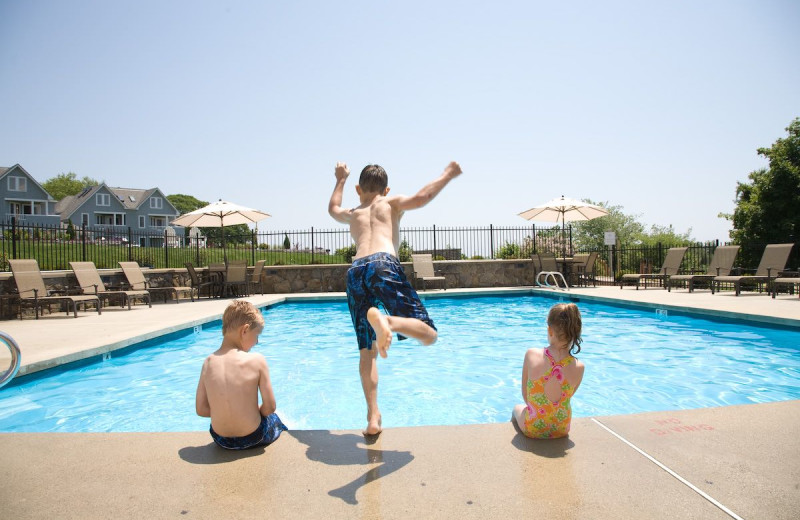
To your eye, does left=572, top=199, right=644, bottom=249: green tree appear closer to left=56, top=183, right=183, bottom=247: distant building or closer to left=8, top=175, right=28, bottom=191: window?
left=56, top=183, right=183, bottom=247: distant building

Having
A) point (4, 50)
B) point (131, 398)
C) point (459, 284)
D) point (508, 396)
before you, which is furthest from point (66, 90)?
point (508, 396)

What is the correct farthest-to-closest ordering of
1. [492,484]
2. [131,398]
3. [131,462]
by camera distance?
[131,398] → [131,462] → [492,484]

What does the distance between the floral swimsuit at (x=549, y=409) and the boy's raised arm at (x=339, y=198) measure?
55.3 inches

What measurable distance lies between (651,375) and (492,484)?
4.39m

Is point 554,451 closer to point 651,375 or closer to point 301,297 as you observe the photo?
point 651,375

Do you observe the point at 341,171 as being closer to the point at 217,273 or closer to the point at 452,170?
the point at 452,170

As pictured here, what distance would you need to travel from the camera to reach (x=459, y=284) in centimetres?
1628

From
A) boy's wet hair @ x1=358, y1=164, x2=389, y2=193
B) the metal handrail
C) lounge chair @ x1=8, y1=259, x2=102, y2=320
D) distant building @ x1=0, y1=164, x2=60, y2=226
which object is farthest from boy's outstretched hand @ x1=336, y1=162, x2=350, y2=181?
distant building @ x1=0, y1=164, x2=60, y2=226

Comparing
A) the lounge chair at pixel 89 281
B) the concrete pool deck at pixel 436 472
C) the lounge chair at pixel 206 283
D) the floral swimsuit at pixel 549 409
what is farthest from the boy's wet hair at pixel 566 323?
the lounge chair at pixel 206 283

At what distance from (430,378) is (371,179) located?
11.6 ft

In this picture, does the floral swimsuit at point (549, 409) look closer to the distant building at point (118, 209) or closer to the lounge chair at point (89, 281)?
the lounge chair at point (89, 281)

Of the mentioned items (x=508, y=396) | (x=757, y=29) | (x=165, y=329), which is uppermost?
(x=757, y=29)

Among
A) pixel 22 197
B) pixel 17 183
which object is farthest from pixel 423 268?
pixel 17 183

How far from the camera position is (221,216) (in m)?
14.3
